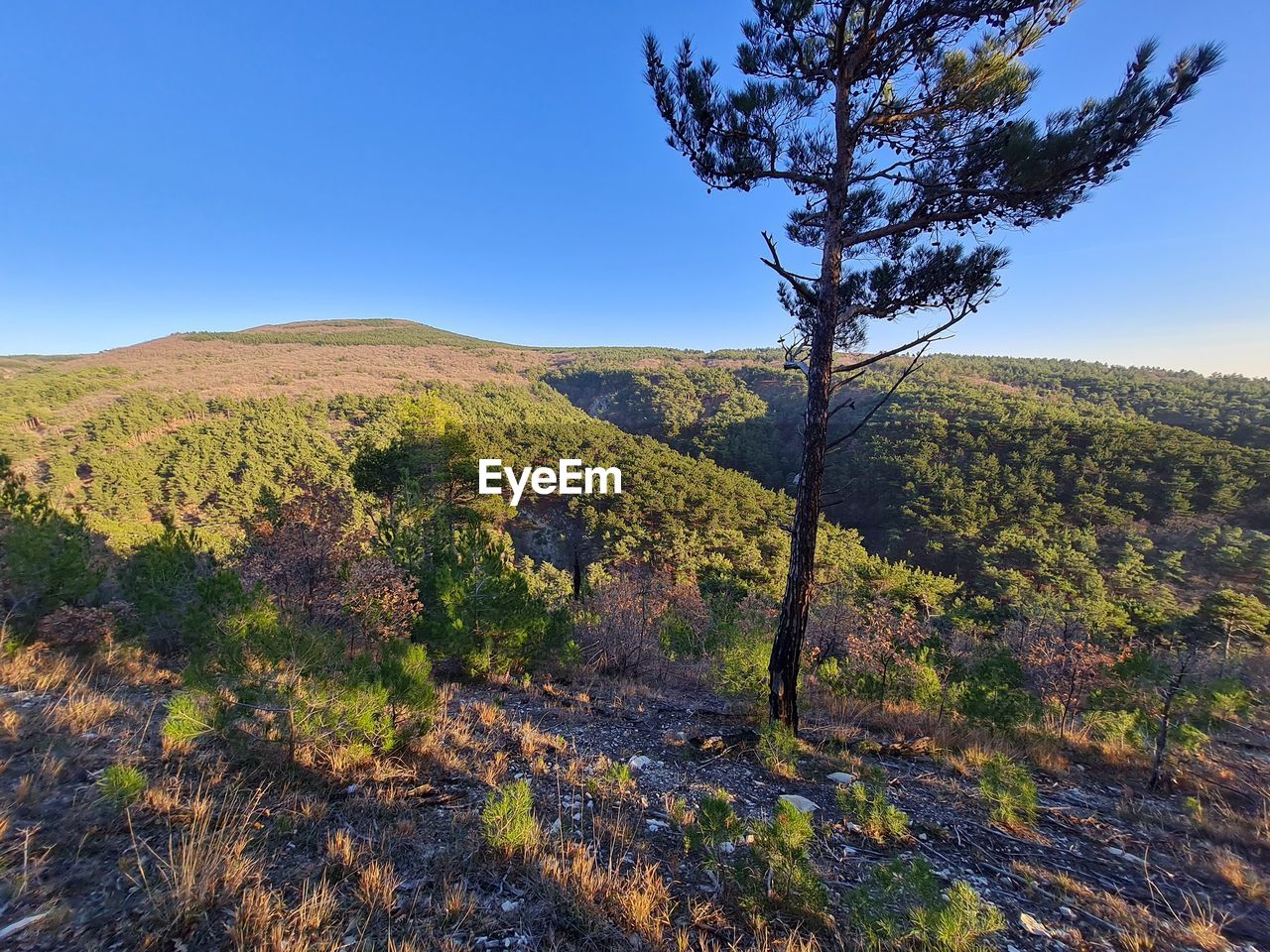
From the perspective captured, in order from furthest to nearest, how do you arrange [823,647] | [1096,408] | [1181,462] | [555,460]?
[1096,408]
[555,460]
[1181,462]
[823,647]

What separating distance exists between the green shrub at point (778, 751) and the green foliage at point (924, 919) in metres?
1.62

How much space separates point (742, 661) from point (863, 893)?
9.27 feet

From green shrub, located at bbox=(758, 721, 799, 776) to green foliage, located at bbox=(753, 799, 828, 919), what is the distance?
4.79 ft

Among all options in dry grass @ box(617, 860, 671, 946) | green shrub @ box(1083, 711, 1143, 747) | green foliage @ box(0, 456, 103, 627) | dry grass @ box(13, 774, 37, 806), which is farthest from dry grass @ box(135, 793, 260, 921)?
green shrub @ box(1083, 711, 1143, 747)

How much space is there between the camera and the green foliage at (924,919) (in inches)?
64.4

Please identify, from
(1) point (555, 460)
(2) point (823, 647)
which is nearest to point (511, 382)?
(1) point (555, 460)

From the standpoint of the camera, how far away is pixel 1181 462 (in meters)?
34.9

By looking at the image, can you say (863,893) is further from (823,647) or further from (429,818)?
(823,647)

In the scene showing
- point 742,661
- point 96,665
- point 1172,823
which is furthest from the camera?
point 742,661

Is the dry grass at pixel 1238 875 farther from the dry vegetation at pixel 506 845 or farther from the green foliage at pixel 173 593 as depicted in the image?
the green foliage at pixel 173 593

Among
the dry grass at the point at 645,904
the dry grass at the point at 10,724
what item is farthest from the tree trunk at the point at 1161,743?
the dry grass at the point at 10,724

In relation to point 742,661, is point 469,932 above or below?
above

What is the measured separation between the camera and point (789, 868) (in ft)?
6.56

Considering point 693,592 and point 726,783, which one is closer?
point 726,783
